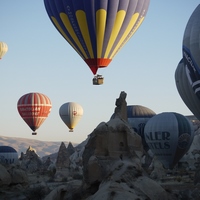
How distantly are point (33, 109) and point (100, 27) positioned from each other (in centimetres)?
3245

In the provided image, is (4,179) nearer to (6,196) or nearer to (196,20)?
(6,196)

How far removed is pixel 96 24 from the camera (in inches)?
1433

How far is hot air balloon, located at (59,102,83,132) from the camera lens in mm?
77625

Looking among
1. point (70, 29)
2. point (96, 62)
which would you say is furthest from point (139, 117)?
point (70, 29)

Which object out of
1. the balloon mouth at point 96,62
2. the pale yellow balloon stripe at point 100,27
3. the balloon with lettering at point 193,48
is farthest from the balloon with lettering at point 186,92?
the pale yellow balloon stripe at point 100,27

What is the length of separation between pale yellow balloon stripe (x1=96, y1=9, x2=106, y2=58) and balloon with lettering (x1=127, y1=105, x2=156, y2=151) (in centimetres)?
2888

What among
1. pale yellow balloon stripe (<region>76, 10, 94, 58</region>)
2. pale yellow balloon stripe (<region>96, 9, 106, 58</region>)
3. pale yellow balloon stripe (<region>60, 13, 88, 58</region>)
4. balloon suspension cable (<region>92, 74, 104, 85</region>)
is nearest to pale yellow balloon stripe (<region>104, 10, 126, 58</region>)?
pale yellow balloon stripe (<region>96, 9, 106, 58</region>)

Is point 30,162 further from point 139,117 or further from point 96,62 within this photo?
point 96,62

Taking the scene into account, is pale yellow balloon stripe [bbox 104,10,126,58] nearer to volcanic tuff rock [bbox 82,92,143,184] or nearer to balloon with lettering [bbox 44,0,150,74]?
balloon with lettering [bbox 44,0,150,74]

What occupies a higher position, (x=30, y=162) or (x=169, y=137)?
(x=169, y=137)

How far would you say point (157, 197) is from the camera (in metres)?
17.9

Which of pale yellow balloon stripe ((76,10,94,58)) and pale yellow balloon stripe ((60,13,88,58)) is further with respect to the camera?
pale yellow balloon stripe ((60,13,88,58))

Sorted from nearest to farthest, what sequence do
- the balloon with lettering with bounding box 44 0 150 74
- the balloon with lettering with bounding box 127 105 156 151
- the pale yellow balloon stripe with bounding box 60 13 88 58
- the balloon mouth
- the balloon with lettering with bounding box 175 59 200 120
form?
the balloon with lettering with bounding box 44 0 150 74 < the pale yellow balloon stripe with bounding box 60 13 88 58 < the balloon mouth < the balloon with lettering with bounding box 175 59 200 120 < the balloon with lettering with bounding box 127 105 156 151

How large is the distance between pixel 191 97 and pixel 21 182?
53.2 feet
